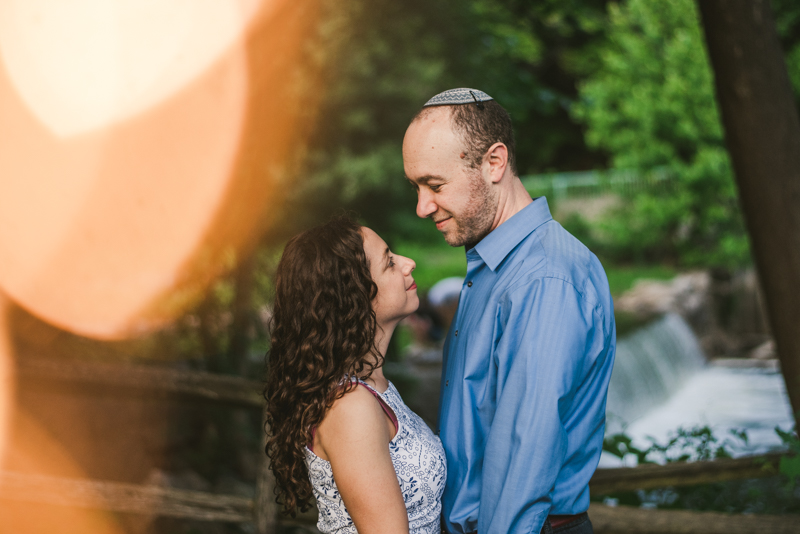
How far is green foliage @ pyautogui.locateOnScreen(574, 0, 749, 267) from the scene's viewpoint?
580 inches

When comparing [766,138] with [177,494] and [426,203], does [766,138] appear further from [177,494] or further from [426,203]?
[177,494]

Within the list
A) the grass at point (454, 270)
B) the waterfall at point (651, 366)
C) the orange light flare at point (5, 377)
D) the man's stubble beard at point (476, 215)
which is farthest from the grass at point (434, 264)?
the man's stubble beard at point (476, 215)

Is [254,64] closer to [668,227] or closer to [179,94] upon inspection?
[179,94]

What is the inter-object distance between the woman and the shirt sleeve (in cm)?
26

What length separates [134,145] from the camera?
15.1 ft

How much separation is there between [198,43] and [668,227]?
15303 millimetres

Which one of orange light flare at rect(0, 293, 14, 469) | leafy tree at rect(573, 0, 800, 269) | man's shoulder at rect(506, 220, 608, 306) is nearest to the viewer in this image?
man's shoulder at rect(506, 220, 608, 306)

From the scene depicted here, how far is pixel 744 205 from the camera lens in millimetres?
3744

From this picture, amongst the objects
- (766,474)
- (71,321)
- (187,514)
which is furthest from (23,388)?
(766,474)

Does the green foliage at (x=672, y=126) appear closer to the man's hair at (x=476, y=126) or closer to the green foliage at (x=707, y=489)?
the green foliage at (x=707, y=489)

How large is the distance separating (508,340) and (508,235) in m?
0.36

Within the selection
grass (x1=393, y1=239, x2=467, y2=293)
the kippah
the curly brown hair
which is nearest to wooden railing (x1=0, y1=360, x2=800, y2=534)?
the curly brown hair

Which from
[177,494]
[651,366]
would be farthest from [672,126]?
[177,494]

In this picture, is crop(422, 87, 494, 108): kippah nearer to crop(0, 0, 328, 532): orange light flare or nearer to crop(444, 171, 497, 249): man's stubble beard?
crop(444, 171, 497, 249): man's stubble beard
